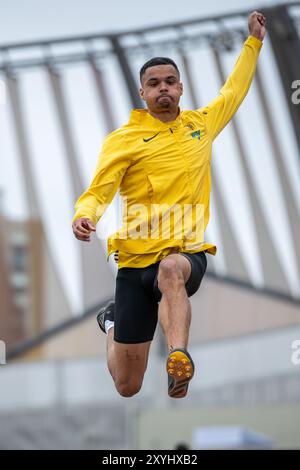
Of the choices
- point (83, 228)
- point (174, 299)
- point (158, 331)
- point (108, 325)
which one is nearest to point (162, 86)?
point (83, 228)

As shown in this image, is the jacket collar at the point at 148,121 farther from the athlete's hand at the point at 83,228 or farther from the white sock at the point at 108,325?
the white sock at the point at 108,325

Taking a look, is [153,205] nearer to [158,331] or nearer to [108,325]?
[108,325]

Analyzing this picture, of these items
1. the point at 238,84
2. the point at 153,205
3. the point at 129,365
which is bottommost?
the point at 129,365

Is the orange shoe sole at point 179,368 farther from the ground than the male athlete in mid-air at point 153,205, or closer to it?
closer to it

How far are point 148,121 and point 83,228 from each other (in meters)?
0.92

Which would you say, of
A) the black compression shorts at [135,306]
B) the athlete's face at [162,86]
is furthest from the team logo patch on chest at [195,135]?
the black compression shorts at [135,306]

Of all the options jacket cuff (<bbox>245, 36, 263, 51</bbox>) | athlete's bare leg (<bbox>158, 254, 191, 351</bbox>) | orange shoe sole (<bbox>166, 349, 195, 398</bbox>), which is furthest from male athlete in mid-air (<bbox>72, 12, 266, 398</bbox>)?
jacket cuff (<bbox>245, 36, 263, 51</bbox>)

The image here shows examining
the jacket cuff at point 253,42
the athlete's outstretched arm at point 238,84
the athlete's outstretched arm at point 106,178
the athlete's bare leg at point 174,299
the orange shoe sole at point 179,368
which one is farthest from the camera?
the jacket cuff at point 253,42

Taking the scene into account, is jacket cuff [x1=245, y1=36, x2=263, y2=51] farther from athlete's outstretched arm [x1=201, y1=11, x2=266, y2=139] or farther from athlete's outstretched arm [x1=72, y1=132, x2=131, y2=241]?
athlete's outstretched arm [x1=72, y1=132, x2=131, y2=241]

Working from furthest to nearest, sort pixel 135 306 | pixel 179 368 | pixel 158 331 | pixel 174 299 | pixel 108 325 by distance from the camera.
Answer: pixel 158 331 < pixel 108 325 < pixel 135 306 < pixel 174 299 < pixel 179 368

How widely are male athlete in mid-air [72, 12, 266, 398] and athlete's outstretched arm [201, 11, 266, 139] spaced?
0.04 meters

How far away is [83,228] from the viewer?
17.4 ft

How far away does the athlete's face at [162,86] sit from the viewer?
18.8ft

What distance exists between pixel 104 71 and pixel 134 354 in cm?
1356
